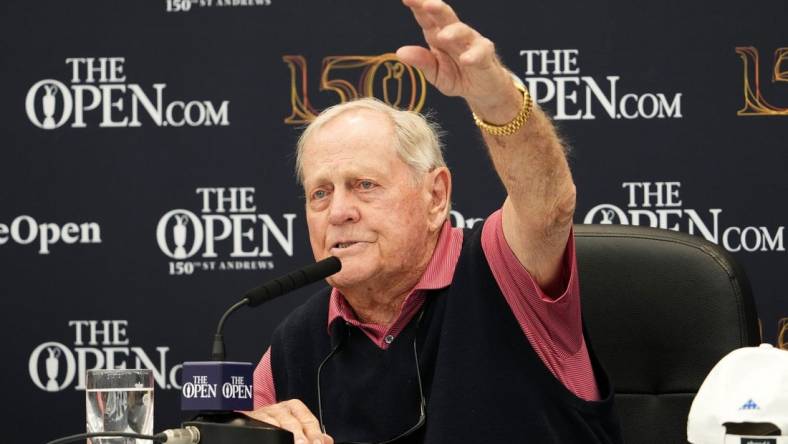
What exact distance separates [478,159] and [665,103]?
606 millimetres

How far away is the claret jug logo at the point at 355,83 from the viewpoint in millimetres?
3666

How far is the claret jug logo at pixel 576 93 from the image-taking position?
141 inches

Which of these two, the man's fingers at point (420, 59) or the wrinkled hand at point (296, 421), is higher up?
the man's fingers at point (420, 59)

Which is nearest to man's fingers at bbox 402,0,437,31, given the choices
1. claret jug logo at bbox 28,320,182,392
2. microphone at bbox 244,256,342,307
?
microphone at bbox 244,256,342,307

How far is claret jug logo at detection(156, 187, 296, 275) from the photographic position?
12.0 feet

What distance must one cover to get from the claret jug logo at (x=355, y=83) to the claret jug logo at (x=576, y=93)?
14.3 inches

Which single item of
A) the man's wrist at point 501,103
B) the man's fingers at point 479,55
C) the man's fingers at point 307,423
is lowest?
the man's fingers at point 307,423

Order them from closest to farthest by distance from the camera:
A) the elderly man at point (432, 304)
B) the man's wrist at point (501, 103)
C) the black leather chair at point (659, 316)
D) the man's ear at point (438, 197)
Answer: the man's wrist at point (501, 103) → the elderly man at point (432, 304) → the black leather chair at point (659, 316) → the man's ear at point (438, 197)

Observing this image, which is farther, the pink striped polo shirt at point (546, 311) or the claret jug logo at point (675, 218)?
the claret jug logo at point (675, 218)

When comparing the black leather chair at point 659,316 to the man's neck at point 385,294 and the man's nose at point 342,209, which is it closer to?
the man's neck at point 385,294

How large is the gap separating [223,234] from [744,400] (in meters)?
2.40

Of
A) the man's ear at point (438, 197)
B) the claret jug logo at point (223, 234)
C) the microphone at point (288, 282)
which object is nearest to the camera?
the microphone at point (288, 282)

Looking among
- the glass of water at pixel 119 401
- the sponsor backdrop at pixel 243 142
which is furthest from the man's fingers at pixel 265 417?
the sponsor backdrop at pixel 243 142

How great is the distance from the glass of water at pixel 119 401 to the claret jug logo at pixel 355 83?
1.97 metres
